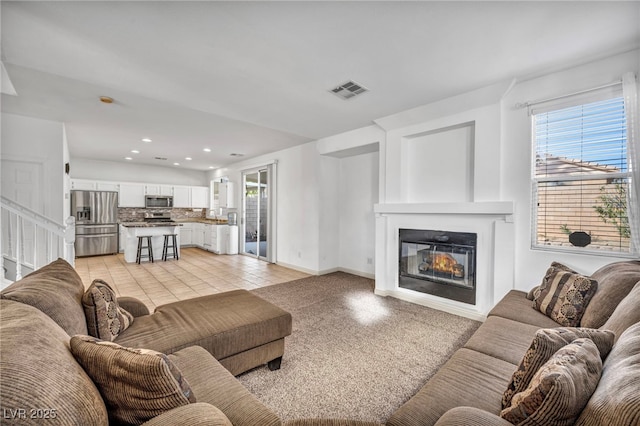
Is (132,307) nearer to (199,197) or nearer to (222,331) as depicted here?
(222,331)

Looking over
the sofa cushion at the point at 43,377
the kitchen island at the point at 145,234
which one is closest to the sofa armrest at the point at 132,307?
the sofa cushion at the point at 43,377

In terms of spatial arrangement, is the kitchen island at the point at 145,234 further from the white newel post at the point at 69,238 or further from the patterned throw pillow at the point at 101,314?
the patterned throw pillow at the point at 101,314

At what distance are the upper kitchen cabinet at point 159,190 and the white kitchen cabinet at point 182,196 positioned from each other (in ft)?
0.47

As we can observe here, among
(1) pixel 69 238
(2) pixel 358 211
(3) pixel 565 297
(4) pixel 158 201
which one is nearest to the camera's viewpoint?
(3) pixel 565 297

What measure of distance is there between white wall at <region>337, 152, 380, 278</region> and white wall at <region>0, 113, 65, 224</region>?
4704 millimetres

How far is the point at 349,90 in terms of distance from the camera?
10.0ft

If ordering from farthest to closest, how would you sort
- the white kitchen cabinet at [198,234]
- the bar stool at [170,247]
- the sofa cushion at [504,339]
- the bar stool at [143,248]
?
the white kitchen cabinet at [198,234], the bar stool at [170,247], the bar stool at [143,248], the sofa cushion at [504,339]

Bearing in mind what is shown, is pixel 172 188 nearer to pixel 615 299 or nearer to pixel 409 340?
pixel 409 340

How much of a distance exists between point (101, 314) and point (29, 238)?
4.03 m

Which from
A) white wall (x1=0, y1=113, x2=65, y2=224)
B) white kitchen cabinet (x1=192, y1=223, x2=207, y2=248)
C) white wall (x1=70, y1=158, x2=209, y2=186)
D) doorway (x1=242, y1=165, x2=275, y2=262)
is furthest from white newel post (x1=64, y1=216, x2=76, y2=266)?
white wall (x1=70, y1=158, x2=209, y2=186)

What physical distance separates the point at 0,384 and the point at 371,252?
4.72m

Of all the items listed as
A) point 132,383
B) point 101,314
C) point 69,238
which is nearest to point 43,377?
point 132,383

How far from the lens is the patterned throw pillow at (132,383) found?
34.1 inches

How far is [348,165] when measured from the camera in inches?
213
